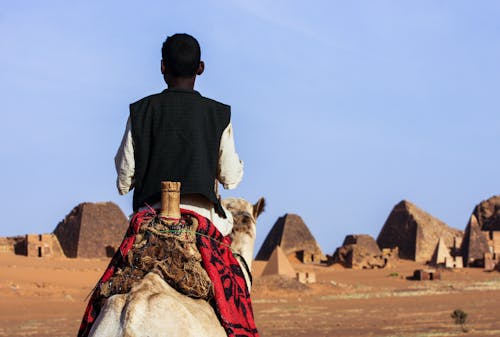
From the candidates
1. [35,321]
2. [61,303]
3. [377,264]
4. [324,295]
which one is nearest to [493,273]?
[377,264]

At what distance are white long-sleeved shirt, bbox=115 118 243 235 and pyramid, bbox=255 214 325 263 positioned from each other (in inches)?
2480

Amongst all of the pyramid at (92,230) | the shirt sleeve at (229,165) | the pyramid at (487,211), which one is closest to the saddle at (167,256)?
the shirt sleeve at (229,165)

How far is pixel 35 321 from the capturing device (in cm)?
2238

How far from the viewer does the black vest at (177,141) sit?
4.65 meters

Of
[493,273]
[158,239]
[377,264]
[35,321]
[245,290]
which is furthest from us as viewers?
[377,264]

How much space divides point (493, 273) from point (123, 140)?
47.3m

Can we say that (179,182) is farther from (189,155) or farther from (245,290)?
(245,290)

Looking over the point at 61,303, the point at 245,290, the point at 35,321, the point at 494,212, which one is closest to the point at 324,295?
the point at 61,303

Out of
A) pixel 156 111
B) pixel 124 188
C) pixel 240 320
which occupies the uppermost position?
pixel 156 111

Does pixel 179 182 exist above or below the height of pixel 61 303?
above

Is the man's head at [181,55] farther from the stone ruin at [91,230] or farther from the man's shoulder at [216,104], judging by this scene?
the stone ruin at [91,230]

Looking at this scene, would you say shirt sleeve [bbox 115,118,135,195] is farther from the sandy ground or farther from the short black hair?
the sandy ground

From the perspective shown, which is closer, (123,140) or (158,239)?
(158,239)

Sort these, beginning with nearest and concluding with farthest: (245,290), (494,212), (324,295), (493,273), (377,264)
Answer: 1. (245,290)
2. (324,295)
3. (493,273)
4. (377,264)
5. (494,212)
